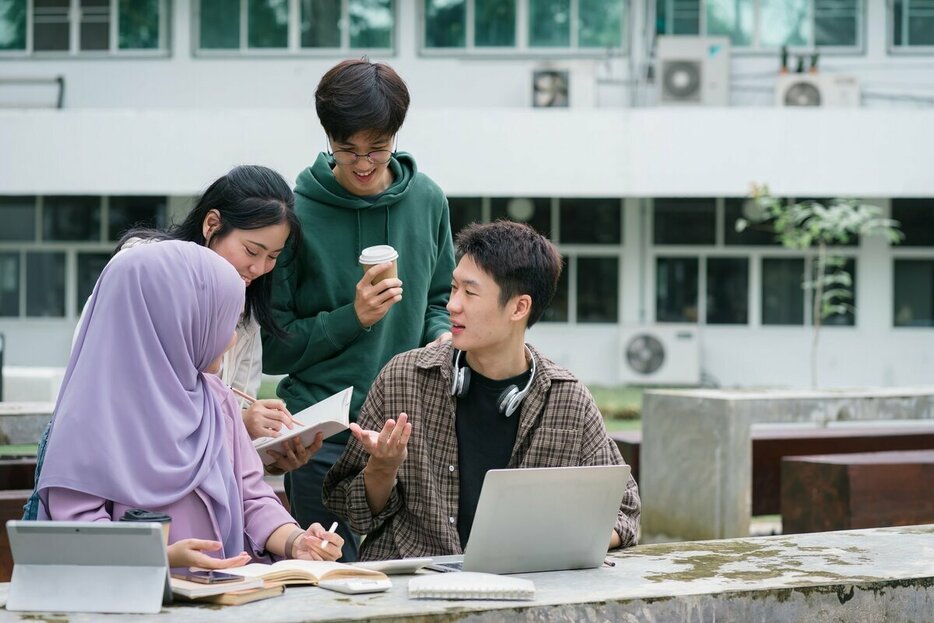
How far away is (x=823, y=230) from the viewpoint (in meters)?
17.8

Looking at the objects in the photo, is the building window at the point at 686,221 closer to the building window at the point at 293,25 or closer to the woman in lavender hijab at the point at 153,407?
the building window at the point at 293,25

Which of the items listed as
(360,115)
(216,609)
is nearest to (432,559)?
(216,609)

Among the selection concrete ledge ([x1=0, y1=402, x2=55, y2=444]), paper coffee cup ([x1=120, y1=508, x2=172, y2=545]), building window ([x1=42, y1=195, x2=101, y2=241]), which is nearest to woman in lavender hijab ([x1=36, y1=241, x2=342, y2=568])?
paper coffee cup ([x1=120, y1=508, x2=172, y2=545])

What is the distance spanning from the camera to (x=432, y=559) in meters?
2.83

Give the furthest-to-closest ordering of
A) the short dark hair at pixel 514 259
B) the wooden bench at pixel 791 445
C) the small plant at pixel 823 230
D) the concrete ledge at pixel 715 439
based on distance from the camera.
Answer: the small plant at pixel 823 230 < the wooden bench at pixel 791 445 < the concrete ledge at pixel 715 439 < the short dark hair at pixel 514 259

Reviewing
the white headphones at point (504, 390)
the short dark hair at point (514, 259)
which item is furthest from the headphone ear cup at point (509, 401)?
the short dark hair at point (514, 259)

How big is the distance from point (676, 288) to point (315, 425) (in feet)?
56.1

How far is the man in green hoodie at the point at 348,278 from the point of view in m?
3.67

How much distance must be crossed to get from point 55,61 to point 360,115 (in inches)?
703

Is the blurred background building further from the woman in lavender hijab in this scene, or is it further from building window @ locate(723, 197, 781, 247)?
the woman in lavender hijab

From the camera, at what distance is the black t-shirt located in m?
3.41

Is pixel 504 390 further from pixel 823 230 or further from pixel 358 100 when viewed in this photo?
pixel 823 230

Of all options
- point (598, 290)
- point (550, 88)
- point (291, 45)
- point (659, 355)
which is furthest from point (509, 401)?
point (291, 45)

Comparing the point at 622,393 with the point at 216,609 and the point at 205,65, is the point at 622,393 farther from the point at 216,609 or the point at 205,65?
the point at 216,609
